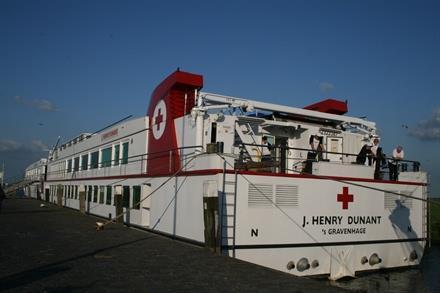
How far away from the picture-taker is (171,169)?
1356 cm

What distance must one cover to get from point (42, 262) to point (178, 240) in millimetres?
4669

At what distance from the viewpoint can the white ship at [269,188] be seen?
1068cm

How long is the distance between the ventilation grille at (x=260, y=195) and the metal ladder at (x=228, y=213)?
0.45 metres

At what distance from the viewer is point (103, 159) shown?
22578 mm

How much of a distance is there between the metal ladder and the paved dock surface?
517 mm

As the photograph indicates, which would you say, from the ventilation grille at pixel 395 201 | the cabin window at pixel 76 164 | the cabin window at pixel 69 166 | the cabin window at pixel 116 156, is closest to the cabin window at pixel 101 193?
the cabin window at pixel 116 156

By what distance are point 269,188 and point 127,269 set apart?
4.41 m

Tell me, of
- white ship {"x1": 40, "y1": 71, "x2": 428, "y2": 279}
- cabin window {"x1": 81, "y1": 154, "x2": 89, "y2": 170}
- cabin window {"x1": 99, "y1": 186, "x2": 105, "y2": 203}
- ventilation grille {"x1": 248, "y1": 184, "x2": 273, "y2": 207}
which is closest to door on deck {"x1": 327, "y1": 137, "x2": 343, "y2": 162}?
white ship {"x1": 40, "y1": 71, "x2": 428, "y2": 279}

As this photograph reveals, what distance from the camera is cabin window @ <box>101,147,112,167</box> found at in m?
21.3

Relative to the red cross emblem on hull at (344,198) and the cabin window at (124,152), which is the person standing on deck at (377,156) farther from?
the cabin window at (124,152)

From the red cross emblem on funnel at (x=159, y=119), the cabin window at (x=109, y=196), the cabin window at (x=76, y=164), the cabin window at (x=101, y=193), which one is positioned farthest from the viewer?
the cabin window at (x=76, y=164)

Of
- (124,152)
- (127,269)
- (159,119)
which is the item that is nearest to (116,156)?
(124,152)

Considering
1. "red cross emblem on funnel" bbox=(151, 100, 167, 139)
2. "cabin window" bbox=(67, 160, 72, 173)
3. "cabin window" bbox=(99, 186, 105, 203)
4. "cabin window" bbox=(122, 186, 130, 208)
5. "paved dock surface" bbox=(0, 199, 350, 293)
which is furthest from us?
"cabin window" bbox=(67, 160, 72, 173)

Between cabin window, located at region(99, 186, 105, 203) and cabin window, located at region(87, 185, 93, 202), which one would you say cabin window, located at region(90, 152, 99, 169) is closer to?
cabin window, located at region(87, 185, 93, 202)
